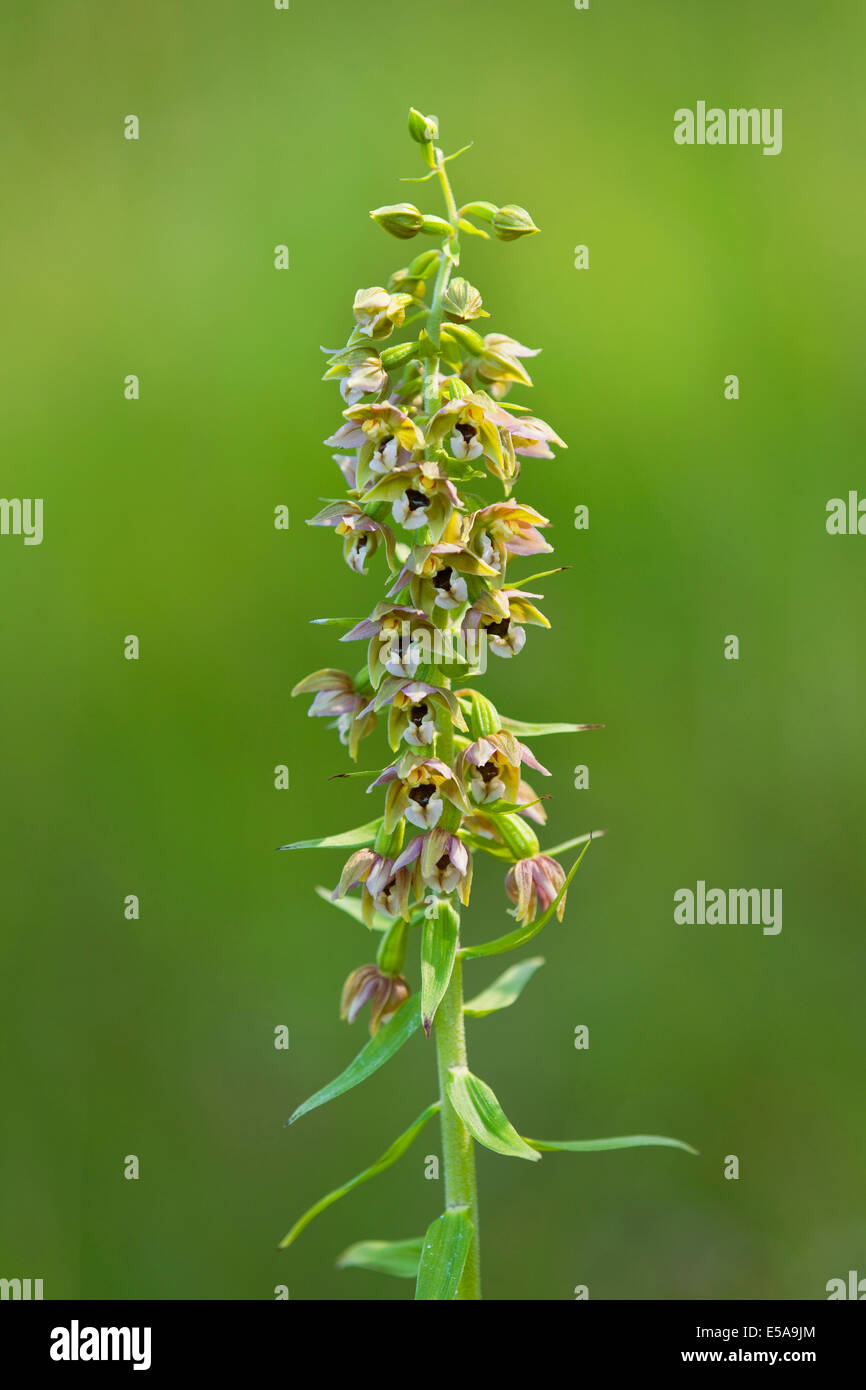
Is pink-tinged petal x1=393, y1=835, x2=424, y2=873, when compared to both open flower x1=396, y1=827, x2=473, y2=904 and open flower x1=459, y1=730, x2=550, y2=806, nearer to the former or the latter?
open flower x1=396, y1=827, x2=473, y2=904

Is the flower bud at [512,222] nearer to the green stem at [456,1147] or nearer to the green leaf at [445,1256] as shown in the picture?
the green stem at [456,1147]

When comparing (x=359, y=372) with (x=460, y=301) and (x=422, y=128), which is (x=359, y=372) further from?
(x=422, y=128)

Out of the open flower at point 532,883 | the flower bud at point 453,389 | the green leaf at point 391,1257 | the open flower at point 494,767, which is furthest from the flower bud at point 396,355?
the green leaf at point 391,1257

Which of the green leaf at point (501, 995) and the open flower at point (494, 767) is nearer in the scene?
the open flower at point (494, 767)

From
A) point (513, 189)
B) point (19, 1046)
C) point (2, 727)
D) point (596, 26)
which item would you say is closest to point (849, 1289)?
point (19, 1046)

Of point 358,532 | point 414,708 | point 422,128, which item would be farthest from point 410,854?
point 422,128

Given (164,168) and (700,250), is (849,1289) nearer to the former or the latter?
(700,250)
